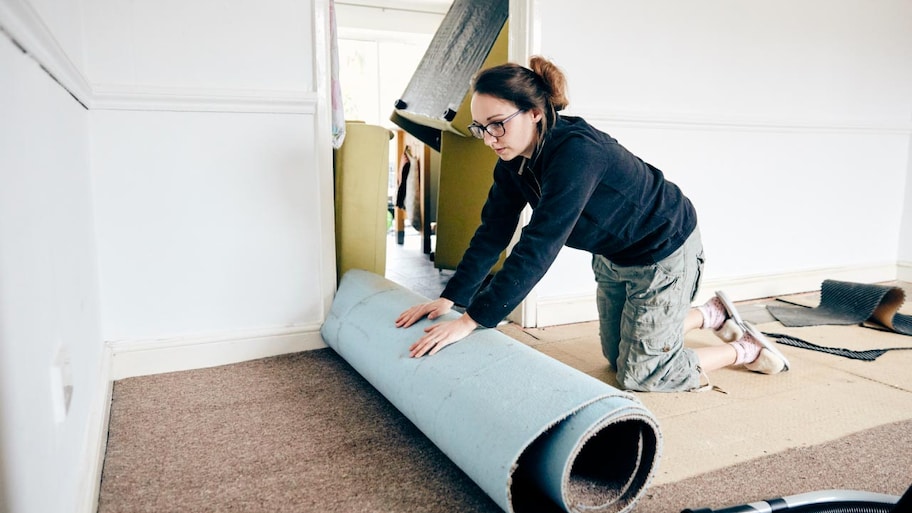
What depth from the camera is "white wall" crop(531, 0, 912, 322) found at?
7.63 ft

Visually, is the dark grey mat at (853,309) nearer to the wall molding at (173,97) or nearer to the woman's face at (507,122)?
the woman's face at (507,122)

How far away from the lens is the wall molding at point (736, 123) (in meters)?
2.32

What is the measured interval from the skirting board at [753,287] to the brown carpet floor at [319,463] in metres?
0.98

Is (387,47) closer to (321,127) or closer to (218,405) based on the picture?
(321,127)

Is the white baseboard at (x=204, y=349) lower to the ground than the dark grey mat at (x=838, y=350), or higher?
higher

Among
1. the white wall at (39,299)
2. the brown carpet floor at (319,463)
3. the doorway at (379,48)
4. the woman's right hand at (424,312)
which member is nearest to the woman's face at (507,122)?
the woman's right hand at (424,312)

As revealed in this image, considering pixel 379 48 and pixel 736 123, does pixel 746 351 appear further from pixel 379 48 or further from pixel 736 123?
pixel 379 48

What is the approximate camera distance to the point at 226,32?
5.65 ft

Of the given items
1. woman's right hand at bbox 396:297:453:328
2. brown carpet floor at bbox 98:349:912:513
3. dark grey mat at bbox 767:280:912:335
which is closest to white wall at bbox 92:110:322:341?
brown carpet floor at bbox 98:349:912:513

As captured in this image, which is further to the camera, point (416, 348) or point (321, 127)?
point (321, 127)

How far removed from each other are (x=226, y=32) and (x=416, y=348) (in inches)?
44.3

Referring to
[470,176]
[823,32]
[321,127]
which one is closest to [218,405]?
[321,127]

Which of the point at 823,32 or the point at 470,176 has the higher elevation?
the point at 823,32

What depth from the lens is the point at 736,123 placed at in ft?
8.54
